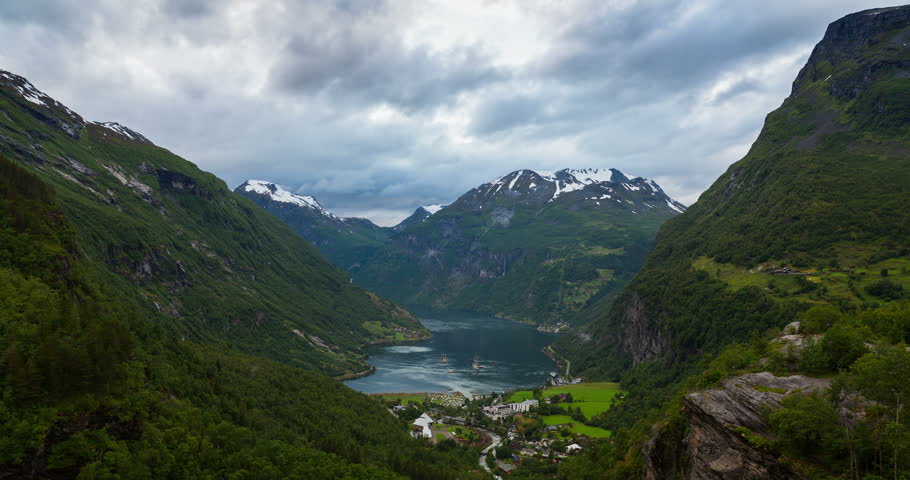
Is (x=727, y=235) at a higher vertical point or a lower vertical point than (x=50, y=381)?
higher

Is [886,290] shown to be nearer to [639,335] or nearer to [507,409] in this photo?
[639,335]

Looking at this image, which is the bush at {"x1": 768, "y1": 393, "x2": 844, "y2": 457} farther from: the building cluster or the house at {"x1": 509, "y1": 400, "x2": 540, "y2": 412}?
the house at {"x1": 509, "y1": 400, "x2": 540, "y2": 412}

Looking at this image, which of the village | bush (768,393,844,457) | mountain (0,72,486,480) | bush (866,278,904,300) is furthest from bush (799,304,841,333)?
bush (866,278,904,300)

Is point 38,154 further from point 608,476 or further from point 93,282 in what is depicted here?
point 608,476

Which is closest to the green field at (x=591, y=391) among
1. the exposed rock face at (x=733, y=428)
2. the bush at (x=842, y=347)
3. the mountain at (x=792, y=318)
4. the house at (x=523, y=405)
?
the mountain at (x=792, y=318)

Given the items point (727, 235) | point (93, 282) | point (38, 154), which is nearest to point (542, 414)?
point (727, 235)

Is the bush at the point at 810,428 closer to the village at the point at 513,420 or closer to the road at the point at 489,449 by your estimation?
the road at the point at 489,449

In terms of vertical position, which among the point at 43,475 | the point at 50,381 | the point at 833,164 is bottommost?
the point at 43,475
